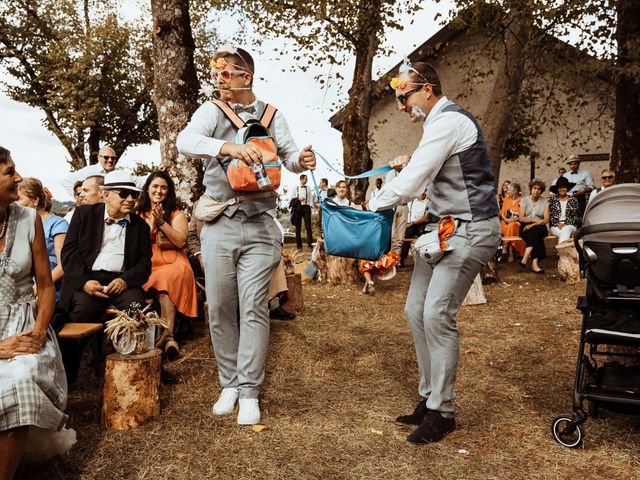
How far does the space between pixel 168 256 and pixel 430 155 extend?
3.16 m

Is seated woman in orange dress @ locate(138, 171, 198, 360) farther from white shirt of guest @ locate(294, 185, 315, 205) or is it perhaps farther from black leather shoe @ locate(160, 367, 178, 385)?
white shirt of guest @ locate(294, 185, 315, 205)

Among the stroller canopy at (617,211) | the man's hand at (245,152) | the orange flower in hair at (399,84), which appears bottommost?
the stroller canopy at (617,211)

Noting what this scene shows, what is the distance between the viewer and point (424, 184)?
3.29 meters

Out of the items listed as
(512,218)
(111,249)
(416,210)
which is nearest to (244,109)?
(111,249)

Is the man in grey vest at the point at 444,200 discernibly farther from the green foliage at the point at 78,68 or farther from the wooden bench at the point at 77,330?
the green foliage at the point at 78,68

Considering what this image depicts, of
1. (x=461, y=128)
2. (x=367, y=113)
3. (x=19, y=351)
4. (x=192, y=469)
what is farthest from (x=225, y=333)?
(x=367, y=113)

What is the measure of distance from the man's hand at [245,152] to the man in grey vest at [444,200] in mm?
734

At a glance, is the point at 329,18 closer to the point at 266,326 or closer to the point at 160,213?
the point at 160,213

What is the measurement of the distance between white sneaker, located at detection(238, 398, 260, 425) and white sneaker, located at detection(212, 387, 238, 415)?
15cm

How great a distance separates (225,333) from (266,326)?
0.29 m

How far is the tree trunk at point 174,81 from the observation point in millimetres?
6914

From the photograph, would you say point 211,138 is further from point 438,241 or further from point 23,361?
point 23,361

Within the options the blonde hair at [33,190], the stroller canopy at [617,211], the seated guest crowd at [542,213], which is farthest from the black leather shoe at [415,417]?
the seated guest crowd at [542,213]

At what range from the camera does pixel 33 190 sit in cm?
548
